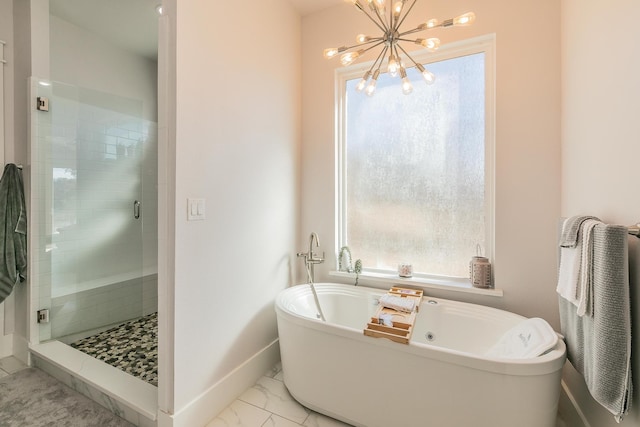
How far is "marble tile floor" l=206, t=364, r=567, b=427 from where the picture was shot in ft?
5.29

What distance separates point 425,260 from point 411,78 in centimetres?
154

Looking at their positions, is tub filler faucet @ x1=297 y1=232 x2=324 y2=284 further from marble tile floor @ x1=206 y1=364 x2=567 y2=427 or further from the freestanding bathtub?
marble tile floor @ x1=206 y1=364 x2=567 y2=427

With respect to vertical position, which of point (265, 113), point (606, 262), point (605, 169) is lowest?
point (606, 262)

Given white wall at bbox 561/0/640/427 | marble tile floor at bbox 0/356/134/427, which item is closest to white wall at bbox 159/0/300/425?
marble tile floor at bbox 0/356/134/427

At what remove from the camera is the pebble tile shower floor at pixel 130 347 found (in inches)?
79.7

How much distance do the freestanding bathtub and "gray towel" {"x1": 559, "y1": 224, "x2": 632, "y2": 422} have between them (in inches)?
7.6

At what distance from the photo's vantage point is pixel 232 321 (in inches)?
72.2

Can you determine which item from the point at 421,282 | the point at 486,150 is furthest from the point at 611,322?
the point at 486,150

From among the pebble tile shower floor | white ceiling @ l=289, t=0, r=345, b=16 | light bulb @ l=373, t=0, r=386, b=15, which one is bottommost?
the pebble tile shower floor

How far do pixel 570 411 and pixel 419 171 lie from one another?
1.77m

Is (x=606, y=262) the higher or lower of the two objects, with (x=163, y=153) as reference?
lower

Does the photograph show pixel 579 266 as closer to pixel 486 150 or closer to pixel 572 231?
pixel 572 231

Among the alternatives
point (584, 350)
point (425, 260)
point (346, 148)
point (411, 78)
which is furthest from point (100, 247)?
point (584, 350)

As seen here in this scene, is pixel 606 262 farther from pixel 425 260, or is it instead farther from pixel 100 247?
pixel 100 247
